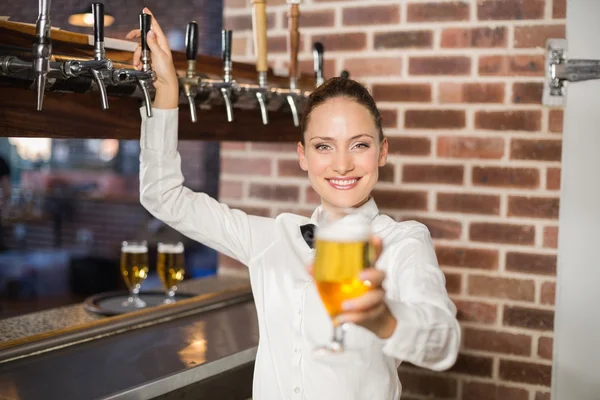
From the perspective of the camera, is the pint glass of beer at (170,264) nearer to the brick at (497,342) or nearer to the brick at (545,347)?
the brick at (497,342)

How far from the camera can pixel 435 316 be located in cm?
118

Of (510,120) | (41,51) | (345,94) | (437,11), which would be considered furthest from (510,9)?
(41,51)

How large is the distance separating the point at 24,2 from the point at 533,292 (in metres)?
1.71

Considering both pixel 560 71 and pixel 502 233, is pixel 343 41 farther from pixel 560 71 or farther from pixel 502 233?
pixel 502 233

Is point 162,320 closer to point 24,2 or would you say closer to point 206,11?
point 24,2

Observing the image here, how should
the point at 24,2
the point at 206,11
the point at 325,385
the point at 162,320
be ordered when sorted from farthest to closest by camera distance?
the point at 206,11
the point at 162,320
the point at 24,2
the point at 325,385

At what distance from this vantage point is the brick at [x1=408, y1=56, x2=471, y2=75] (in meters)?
2.40

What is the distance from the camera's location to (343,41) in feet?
8.56

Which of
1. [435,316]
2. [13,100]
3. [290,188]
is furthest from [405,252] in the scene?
[290,188]

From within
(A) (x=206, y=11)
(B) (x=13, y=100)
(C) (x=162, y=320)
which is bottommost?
(C) (x=162, y=320)

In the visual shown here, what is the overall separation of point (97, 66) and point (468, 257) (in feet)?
4.60

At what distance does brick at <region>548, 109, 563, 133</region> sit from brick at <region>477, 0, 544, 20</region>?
1.00 feet

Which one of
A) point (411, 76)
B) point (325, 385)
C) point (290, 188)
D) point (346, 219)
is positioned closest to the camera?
point (346, 219)

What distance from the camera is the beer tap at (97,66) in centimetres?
151
